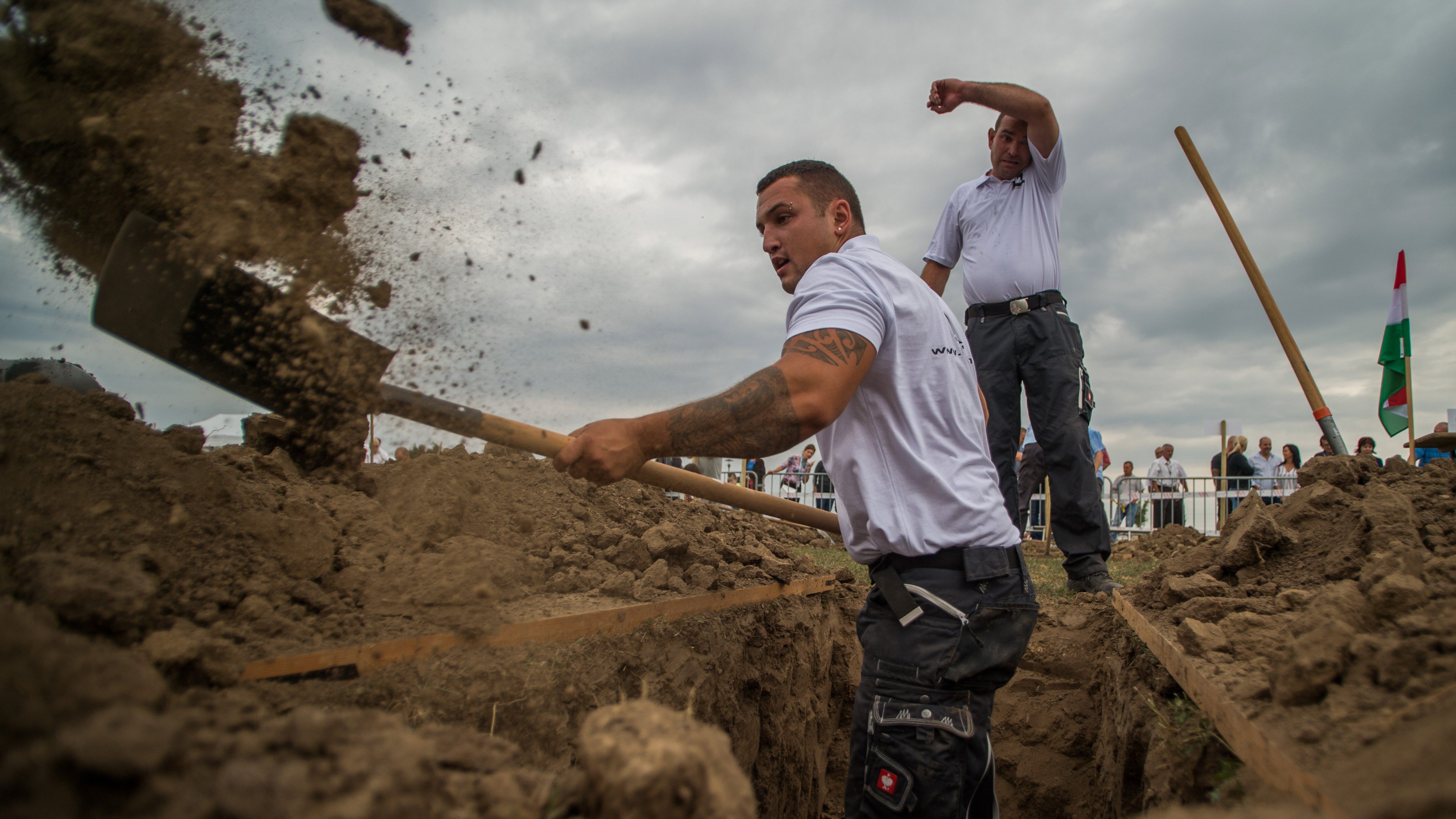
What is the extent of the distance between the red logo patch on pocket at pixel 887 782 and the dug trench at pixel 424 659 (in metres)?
0.61

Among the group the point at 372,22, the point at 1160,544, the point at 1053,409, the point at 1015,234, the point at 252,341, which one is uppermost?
the point at 1015,234

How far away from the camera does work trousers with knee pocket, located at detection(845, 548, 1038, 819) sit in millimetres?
2125

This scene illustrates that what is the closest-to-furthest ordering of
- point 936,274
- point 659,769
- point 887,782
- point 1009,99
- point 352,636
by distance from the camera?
point 659,769, point 352,636, point 887,782, point 1009,99, point 936,274

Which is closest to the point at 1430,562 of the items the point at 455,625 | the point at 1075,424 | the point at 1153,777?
the point at 1153,777

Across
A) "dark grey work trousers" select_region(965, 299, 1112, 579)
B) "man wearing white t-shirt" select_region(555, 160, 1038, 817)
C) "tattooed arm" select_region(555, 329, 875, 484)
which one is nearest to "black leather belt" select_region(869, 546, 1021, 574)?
"man wearing white t-shirt" select_region(555, 160, 1038, 817)

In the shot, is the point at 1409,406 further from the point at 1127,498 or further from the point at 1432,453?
the point at 1127,498

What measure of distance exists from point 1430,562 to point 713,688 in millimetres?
2318

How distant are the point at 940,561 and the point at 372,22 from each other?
2.44 metres

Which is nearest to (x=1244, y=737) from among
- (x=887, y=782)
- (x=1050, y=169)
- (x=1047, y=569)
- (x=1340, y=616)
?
(x=1340, y=616)

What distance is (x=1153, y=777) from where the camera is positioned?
7.75 ft

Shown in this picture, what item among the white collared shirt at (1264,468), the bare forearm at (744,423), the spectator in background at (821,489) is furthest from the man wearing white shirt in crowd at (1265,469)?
the bare forearm at (744,423)

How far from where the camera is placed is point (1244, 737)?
1614 millimetres

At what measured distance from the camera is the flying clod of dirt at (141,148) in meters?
2.00

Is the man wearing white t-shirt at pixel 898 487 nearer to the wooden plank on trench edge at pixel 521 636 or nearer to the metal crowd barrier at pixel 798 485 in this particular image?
the wooden plank on trench edge at pixel 521 636
